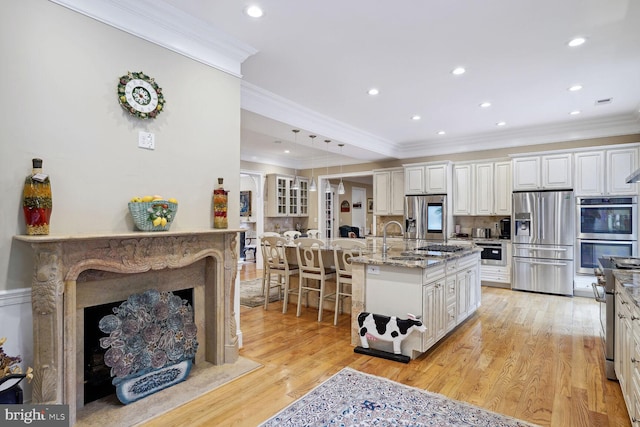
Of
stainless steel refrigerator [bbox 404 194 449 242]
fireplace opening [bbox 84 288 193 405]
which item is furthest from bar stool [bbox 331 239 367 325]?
stainless steel refrigerator [bbox 404 194 449 242]

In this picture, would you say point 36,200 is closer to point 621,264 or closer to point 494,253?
point 621,264

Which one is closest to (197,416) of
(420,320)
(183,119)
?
(420,320)

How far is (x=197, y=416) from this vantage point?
7.47 feet

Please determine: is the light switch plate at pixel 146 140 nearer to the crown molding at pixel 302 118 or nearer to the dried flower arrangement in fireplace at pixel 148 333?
the dried flower arrangement in fireplace at pixel 148 333

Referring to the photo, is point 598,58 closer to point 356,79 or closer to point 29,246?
point 356,79

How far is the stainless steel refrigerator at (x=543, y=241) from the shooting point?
5672mm

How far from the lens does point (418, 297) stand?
125 inches

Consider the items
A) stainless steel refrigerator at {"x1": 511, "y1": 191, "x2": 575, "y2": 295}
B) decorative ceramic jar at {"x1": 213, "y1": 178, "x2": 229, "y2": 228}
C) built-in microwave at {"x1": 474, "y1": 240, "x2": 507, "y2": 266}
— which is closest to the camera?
decorative ceramic jar at {"x1": 213, "y1": 178, "x2": 229, "y2": 228}

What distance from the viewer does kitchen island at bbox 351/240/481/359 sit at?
10.4 ft

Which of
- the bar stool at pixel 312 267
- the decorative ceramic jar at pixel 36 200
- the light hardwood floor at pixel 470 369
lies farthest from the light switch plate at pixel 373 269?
the decorative ceramic jar at pixel 36 200

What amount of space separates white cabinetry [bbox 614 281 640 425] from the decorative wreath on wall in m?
3.27

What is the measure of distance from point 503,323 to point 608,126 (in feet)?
12.8

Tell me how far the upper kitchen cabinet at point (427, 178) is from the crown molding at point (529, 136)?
455 mm

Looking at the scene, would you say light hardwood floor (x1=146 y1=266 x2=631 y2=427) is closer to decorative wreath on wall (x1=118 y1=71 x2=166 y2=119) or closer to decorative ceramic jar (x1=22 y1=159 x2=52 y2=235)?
decorative ceramic jar (x1=22 y1=159 x2=52 y2=235)
